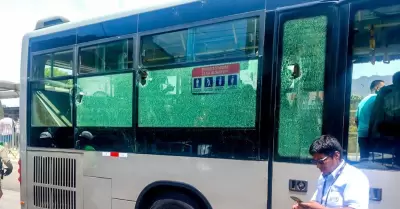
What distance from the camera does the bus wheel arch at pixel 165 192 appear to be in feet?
12.3

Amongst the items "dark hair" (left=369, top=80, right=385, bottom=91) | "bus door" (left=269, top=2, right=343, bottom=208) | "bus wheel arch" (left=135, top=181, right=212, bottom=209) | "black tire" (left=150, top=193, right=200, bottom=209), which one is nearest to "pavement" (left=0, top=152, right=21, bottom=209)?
"bus wheel arch" (left=135, top=181, right=212, bottom=209)

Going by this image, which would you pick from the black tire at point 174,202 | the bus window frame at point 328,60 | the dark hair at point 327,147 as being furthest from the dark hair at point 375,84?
the black tire at point 174,202

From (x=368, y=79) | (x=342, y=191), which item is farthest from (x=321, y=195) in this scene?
(x=368, y=79)

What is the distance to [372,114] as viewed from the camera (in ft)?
9.66

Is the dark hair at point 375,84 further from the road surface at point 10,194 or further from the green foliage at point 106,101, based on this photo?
the road surface at point 10,194

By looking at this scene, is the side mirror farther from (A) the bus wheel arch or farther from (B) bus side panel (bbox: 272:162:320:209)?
(B) bus side panel (bbox: 272:162:320:209)

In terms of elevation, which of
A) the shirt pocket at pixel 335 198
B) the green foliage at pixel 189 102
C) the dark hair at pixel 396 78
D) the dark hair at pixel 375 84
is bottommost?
the shirt pocket at pixel 335 198

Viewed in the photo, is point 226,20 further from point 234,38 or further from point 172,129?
point 172,129

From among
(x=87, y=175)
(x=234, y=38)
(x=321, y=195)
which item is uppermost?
(x=234, y=38)

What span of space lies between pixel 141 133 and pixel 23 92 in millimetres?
2401

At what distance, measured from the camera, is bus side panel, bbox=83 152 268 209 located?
3387 millimetres

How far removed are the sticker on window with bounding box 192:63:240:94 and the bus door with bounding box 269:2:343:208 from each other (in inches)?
16.9

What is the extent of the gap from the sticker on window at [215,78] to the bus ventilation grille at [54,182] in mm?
2145

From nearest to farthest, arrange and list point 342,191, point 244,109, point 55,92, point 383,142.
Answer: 1. point 342,191
2. point 383,142
3. point 244,109
4. point 55,92
